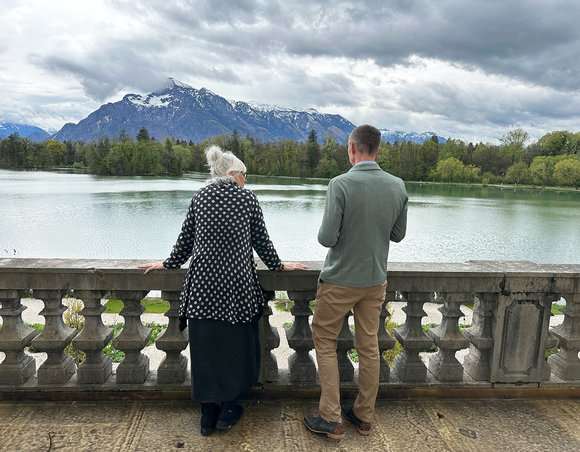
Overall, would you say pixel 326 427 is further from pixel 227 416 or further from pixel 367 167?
pixel 367 167

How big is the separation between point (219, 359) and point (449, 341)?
1.68 meters

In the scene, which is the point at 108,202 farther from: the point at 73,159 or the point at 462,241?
the point at 73,159

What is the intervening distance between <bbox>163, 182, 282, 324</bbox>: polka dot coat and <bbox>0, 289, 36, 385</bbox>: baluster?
125 cm

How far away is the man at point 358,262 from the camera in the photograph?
252cm

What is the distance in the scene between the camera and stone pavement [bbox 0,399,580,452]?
260 centimetres

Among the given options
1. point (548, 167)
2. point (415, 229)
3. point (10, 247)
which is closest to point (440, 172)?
point (548, 167)

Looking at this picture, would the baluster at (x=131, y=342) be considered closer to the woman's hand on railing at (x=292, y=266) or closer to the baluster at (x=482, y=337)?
the woman's hand on railing at (x=292, y=266)

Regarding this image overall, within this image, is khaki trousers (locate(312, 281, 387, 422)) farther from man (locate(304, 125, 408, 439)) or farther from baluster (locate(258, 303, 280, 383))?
baluster (locate(258, 303, 280, 383))

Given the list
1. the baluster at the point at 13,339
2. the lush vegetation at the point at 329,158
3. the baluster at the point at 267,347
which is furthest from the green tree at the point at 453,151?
the baluster at the point at 13,339

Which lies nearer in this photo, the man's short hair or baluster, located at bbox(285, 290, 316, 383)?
the man's short hair

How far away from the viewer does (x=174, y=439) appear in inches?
104

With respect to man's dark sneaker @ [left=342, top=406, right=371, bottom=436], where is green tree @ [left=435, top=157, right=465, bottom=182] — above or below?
below

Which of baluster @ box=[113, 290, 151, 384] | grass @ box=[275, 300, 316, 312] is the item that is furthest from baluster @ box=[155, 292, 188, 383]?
grass @ box=[275, 300, 316, 312]

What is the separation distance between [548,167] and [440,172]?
2592 centimetres
